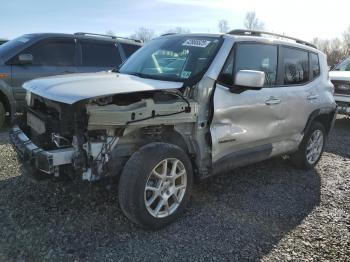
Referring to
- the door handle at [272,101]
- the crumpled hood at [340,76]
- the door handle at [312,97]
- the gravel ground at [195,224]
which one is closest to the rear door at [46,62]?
the gravel ground at [195,224]

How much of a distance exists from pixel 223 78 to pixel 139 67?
1.11 metres

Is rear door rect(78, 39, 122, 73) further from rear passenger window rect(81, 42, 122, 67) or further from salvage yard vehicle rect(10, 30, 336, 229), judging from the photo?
salvage yard vehicle rect(10, 30, 336, 229)

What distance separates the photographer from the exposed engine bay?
10.3 feet

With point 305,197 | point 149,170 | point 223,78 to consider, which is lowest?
point 305,197

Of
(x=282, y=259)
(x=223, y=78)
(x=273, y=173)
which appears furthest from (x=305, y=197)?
(x=223, y=78)

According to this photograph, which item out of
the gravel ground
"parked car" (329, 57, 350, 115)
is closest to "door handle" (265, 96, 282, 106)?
the gravel ground

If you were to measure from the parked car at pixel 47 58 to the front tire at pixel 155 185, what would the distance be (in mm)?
4396

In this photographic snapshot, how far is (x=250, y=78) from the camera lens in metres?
3.74

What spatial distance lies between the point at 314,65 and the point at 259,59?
1.46 meters

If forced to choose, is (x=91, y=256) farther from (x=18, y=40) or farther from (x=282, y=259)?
(x=18, y=40)

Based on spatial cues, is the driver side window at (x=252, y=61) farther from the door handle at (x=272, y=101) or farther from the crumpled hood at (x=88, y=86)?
the crumpled hood at (x=88, y=86)

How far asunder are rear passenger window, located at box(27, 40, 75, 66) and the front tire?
15.8ft

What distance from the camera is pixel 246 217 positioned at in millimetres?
3898

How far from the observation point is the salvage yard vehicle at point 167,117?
3.21 meters
